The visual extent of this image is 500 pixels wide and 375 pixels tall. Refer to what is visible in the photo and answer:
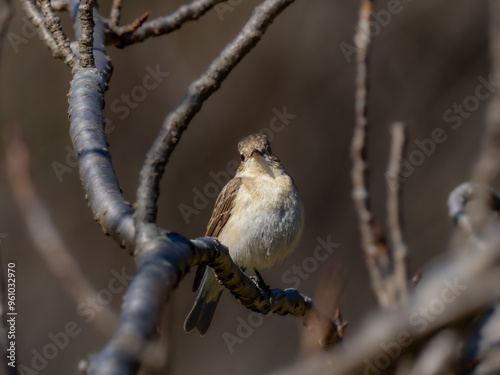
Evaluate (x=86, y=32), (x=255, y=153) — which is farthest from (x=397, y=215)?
(x=255, y=153)

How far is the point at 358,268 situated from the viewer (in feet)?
24.5

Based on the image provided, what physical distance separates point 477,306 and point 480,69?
7.30m

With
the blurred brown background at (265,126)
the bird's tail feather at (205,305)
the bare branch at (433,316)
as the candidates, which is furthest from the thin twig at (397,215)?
the blurred brown background at (265,126)

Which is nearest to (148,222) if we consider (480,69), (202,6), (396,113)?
(202,6)

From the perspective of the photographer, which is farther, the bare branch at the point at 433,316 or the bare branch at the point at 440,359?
the bare branch at the point at 440,359

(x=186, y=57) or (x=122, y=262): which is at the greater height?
(x=186, y=57)

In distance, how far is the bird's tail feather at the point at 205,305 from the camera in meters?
4.68

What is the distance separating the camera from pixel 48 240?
3.26 metres

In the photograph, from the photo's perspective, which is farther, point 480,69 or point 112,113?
point 480,69

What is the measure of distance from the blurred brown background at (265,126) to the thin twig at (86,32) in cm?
462

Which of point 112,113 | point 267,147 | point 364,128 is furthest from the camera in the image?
point 112,113

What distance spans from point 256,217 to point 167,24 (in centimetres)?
137

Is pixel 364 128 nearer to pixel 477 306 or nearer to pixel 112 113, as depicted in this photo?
pixel 477 306

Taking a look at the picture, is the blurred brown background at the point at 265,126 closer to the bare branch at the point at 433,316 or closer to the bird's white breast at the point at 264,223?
the bird's white breast at the point at 264,223
